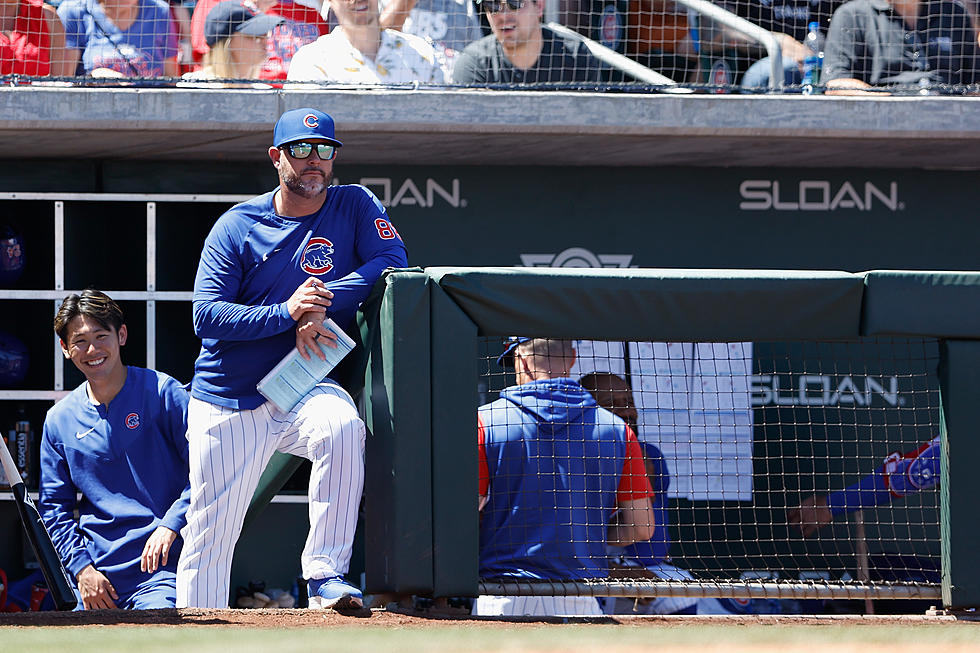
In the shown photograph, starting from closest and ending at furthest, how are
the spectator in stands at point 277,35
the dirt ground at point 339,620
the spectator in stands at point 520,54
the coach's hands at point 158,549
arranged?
1. the dirt ground at point 339,620
2. the coach's hands at point 158,549
3. the spectator in stands at point 520,54
4. the spectator in stands at point 277,35

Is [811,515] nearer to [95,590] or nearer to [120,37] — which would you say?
[95,590]

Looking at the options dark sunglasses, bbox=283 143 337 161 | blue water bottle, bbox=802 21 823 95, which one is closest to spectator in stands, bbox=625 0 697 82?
blue water bottle, bbox=802 21 823 95

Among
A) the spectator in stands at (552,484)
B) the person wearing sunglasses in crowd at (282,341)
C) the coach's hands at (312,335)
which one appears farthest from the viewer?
the spectator in stands at (552,484)

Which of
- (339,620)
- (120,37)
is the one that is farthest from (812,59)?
(339,620)

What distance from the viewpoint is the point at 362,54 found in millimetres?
6293

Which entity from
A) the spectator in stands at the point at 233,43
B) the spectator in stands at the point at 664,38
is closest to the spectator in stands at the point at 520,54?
the spectator in stands at the point at 664,38

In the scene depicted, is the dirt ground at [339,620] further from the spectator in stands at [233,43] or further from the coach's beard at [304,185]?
the spectator in stands at [233,43]

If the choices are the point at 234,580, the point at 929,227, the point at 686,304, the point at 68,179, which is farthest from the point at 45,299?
the point at 929,227

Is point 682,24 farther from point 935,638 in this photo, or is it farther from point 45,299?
point 935,638

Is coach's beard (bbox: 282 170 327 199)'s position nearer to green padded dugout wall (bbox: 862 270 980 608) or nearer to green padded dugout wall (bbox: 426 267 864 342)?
green padded dugout wall (bbox: 426 267 864 342)

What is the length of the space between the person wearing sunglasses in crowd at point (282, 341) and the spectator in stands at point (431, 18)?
2.66 m

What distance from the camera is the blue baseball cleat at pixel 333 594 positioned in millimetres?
3461

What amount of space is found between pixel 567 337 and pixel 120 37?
375cm

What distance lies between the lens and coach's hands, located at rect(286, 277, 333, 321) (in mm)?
3748
